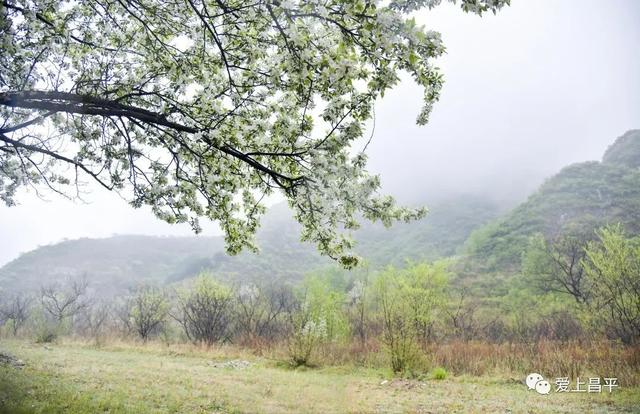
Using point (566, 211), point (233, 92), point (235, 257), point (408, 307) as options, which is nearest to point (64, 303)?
point (408, 307)

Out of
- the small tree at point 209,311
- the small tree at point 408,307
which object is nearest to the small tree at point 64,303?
the small tree at point 209,311

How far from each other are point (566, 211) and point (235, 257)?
2564 inches

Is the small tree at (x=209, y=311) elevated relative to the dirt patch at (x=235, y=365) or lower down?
elevated

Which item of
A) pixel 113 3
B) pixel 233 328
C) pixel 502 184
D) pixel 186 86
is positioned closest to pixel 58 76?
pixel 113 3

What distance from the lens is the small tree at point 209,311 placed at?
2612 cm

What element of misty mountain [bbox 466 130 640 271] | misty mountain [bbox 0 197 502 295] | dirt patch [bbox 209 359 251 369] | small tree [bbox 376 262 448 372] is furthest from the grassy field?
misty mountain [bbox 0 197 502 295]

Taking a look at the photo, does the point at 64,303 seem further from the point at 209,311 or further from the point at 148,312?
the point at 209,311

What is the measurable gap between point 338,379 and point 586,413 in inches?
300

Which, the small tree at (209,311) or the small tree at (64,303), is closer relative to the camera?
the small tree at (209,311)

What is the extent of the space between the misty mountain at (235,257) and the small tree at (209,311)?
4843cm

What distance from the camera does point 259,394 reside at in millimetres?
9562

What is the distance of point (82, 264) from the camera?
384ft

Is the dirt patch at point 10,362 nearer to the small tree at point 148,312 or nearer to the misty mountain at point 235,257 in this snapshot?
the small tree at point 148,312

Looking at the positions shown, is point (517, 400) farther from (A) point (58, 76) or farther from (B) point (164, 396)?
(A) point (58, 76)
